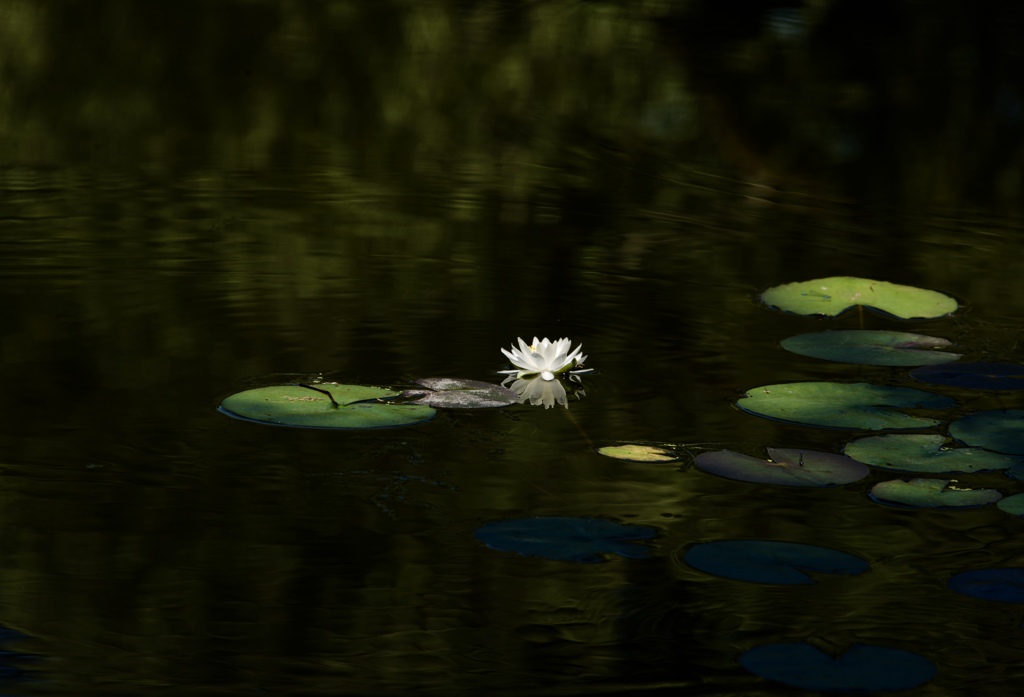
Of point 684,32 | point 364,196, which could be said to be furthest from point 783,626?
point 684,32

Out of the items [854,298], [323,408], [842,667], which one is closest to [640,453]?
[323,408]

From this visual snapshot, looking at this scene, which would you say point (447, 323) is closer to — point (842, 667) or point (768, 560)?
point (768, 560)

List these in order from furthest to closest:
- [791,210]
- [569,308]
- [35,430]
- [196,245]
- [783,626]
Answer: [791,210], [196,245], [569,308], [35,430], [783,626]

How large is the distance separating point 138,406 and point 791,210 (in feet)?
7.37

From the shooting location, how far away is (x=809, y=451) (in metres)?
2.16

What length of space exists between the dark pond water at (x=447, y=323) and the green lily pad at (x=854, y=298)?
5 cm

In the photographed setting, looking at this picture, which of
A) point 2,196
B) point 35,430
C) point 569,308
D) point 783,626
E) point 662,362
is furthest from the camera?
point 2,196

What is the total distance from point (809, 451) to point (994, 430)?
32 centimetres

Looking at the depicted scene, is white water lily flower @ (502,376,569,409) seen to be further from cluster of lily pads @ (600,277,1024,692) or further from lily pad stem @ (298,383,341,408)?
lily pad stem @ (298,383,341,408)

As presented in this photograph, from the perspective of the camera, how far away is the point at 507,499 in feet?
6.59

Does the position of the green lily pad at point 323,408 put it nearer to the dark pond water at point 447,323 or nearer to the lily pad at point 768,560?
the dark pond water at point 447,323

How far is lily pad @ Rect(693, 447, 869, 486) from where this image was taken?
6.75 feet

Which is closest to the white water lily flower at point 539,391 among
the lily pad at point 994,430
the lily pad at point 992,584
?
the lily pad at point 994,430

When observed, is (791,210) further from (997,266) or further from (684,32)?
(684,32)
